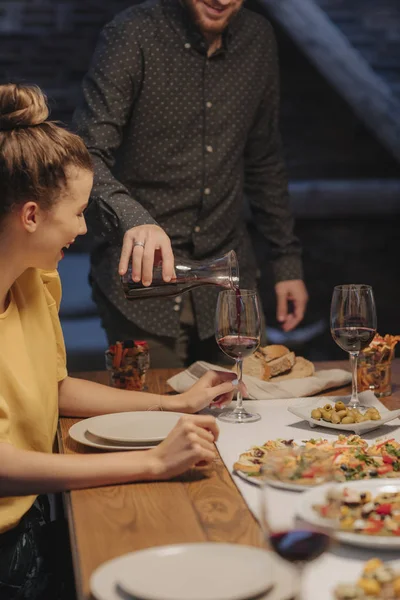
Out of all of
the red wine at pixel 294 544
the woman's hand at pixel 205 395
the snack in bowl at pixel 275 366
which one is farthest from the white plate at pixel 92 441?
the red wine at pixel 294 544

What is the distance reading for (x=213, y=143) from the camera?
2848 mm

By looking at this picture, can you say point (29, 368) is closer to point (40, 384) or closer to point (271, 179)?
point (40, 384)

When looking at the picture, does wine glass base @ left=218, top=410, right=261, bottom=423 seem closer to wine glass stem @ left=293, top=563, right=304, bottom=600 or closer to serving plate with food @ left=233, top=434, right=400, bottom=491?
serving plate with food @ left=233, top=434, right=400, bottom=491

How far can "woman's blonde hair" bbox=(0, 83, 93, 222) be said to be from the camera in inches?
69.5

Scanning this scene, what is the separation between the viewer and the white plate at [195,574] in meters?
1.05

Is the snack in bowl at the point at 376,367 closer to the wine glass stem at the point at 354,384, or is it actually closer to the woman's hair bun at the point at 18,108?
the wine glass stem at the point at 354,384

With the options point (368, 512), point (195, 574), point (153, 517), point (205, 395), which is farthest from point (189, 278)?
point (195, 574)

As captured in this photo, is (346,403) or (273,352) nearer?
(346,403)

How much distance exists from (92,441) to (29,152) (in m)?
0.56

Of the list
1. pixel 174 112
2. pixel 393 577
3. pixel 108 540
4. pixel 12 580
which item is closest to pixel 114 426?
pixel 12 580

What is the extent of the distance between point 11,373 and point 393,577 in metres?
0.93

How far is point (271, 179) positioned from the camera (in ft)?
10.0

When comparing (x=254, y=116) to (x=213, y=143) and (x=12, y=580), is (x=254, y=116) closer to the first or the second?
(x=213, y=143)

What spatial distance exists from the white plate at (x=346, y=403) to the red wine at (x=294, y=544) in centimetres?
78
